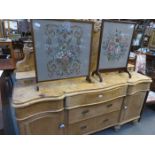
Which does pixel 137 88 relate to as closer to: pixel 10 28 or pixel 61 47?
pixel 61 47

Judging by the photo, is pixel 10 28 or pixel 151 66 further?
pixel 10 28

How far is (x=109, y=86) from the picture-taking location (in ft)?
4.74

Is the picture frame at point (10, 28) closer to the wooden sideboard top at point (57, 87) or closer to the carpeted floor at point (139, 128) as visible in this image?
the wooden sideboard top at point (57, 87)

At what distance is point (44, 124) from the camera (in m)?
1.27

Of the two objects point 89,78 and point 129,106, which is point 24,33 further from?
point 129,106

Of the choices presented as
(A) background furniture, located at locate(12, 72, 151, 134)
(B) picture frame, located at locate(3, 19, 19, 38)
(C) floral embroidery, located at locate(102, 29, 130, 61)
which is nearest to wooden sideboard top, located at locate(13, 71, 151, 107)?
(A) background furniture, located at locate(12, 72, 151, 134)

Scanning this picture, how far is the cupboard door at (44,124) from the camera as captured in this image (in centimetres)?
117

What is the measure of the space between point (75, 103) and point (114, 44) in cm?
78

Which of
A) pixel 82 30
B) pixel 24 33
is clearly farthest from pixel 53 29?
pixel 24 33

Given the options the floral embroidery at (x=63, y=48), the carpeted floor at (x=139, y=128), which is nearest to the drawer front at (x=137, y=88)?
the carpeted floor at (x=139, y=128)

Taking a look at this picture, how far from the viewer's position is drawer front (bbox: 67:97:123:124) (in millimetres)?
1366

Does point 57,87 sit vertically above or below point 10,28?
below

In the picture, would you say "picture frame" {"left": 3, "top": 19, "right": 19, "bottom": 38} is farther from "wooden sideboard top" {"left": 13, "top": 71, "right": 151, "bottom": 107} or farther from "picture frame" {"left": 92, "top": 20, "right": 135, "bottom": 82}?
"picture frame" {"left": 92, "top": 20, "right": 135, "bottom": 82}

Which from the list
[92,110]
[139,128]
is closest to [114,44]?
[92,110]
